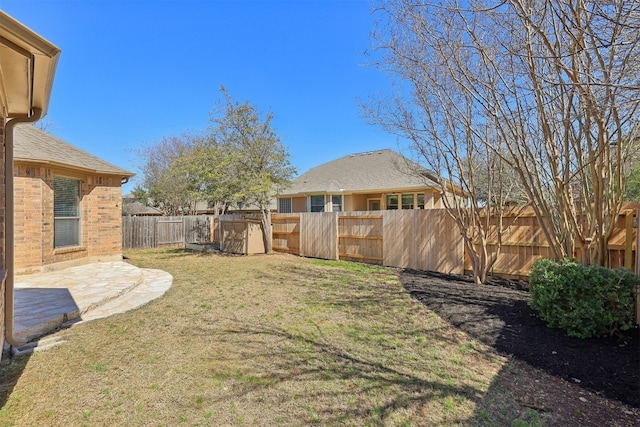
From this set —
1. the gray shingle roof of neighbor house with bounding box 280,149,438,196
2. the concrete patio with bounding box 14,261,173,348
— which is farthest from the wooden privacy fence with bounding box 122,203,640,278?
the concrete patio with bounding box 14,261,173,348

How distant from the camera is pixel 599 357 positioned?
129 inches

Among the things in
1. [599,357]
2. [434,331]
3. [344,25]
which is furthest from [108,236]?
[599,357]

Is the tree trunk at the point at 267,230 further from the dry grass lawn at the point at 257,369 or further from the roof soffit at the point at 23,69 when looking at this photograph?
the roof soffit at the point at 23,69

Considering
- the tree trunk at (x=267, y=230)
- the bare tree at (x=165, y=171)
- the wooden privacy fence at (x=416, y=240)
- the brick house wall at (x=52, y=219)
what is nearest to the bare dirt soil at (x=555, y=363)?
the wooden privacy fence at (x=416, y=240)

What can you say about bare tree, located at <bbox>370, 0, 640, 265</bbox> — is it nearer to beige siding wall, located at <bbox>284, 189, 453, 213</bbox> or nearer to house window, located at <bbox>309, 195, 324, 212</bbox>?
beige siding wall, located at <bbox>284, 189, 453, 213</bbox>

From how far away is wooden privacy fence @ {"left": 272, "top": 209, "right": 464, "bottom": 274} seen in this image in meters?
8.06

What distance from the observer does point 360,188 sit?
15625 millimetres

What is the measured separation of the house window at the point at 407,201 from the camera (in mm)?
15128

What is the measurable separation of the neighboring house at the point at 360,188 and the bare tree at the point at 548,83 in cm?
859

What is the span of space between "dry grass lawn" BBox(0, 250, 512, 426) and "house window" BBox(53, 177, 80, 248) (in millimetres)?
4879

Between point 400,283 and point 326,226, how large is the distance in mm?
4520

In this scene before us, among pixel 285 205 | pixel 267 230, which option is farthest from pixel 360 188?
pixel 267 230

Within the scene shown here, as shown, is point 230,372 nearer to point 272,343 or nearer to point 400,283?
point 272,343

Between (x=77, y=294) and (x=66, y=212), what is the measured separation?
3.98 meters
